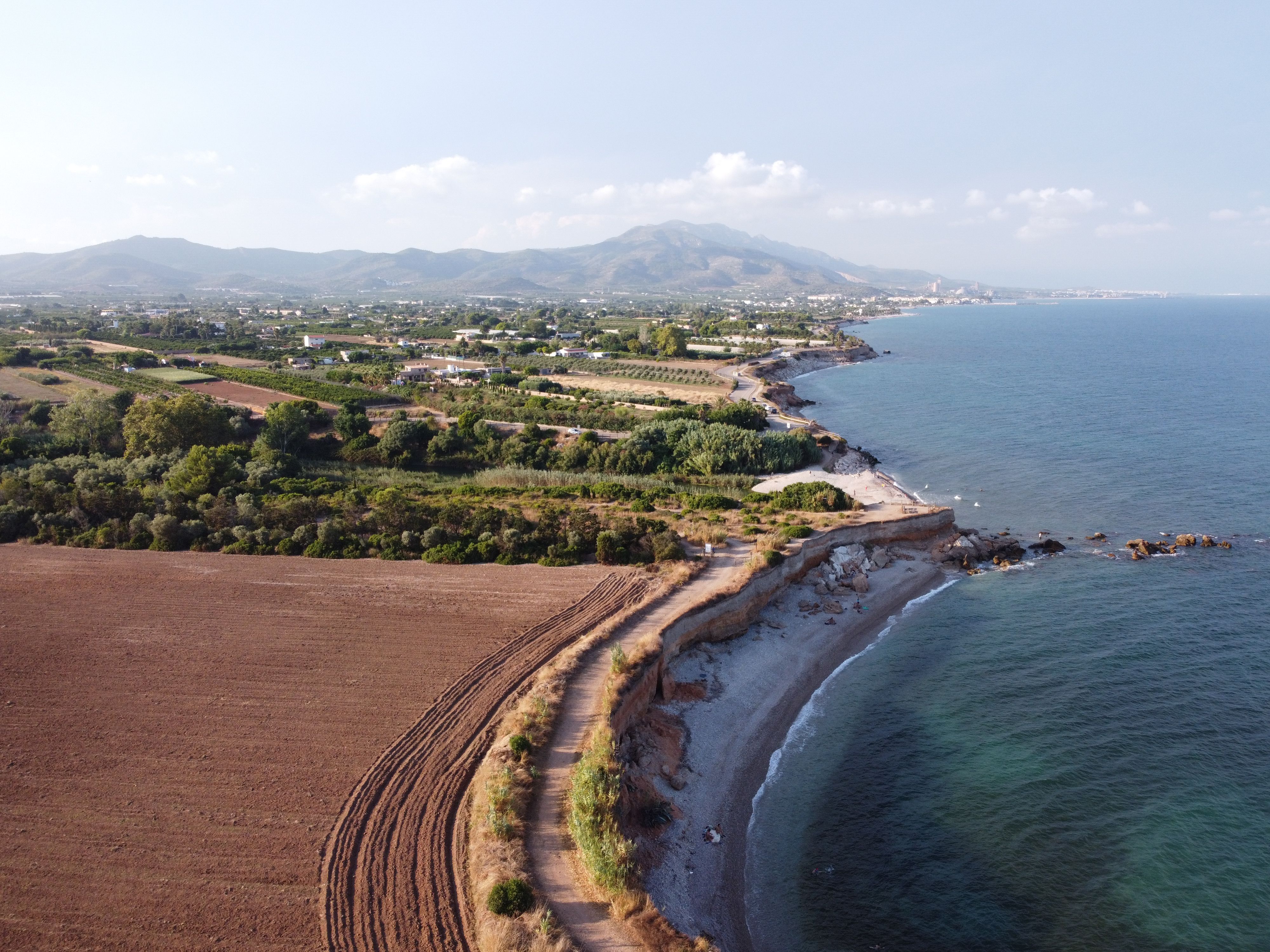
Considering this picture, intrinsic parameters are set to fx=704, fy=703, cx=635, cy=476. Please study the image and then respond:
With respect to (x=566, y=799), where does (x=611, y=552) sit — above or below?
above

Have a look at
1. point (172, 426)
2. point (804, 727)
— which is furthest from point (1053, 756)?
point (172, 426)

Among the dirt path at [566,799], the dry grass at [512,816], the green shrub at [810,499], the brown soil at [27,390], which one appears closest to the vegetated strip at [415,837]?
the dry grass at [512,816]

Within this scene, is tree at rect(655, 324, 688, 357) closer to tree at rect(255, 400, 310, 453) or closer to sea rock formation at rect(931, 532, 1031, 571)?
tree at rect(255, 400, 310, 453)

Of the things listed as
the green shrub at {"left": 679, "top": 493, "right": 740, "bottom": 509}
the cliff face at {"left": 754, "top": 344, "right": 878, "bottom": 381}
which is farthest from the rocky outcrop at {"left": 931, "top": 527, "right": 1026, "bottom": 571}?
the cliff face at {"left": 754, "top": 344, "right": 878, "bottom": 381}

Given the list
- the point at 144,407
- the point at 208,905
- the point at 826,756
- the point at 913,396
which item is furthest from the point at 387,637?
the point at 913,396

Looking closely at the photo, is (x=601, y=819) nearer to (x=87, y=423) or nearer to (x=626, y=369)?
(x=87, y=423)

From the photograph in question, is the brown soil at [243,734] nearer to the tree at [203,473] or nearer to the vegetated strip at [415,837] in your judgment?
the vegetated strip at [415,837]
